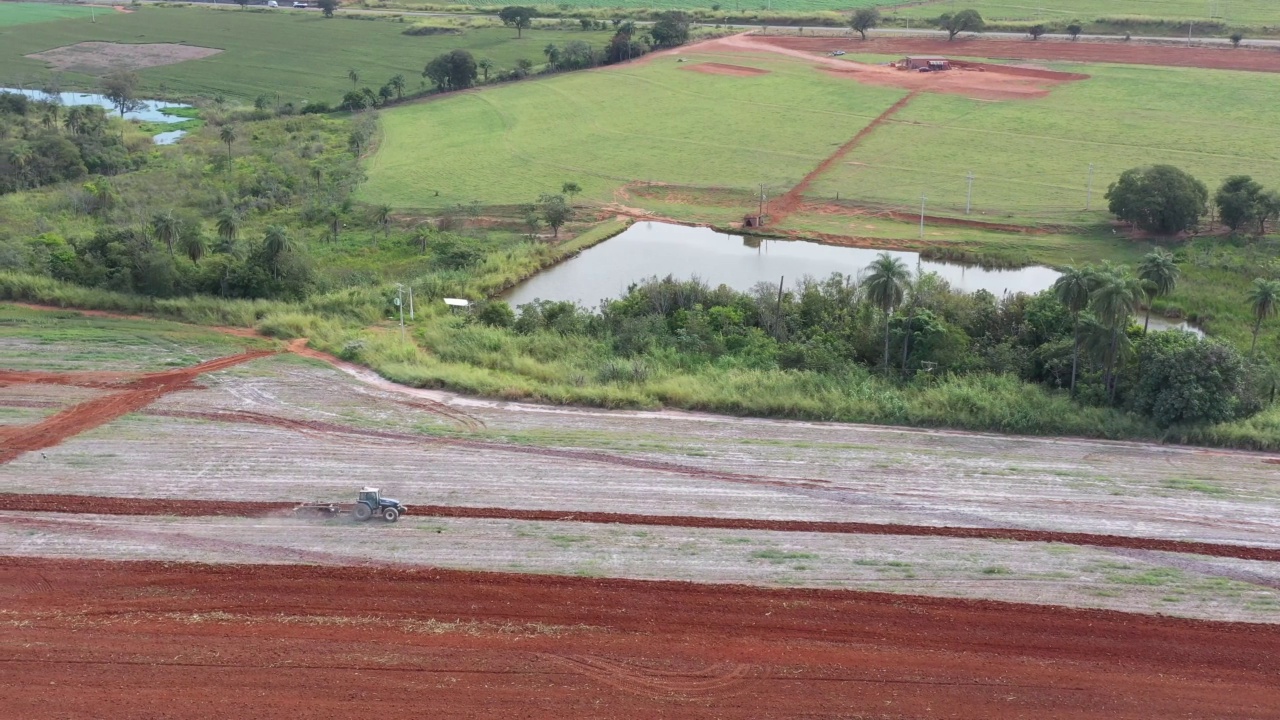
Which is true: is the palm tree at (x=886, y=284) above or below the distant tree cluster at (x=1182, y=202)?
below

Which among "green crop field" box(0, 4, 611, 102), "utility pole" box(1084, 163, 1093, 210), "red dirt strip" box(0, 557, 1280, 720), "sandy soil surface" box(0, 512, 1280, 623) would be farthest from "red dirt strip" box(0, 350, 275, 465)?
"green crop field" box(0, 4, 611, 102)

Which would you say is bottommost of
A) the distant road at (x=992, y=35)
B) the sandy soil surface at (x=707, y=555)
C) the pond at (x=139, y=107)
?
the sandy soil surface at (x=707, y=555)

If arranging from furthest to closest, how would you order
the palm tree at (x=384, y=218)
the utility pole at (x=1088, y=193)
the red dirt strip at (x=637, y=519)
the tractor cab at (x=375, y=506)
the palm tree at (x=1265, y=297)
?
the palm tree at (x=384, y=218)
the utility pole at (x=1088, y=193)
the palm tree at (x=1265, y=297)
the tractor cab at (x=375, y=506)
the red dirt strip at (x=637, y=519)

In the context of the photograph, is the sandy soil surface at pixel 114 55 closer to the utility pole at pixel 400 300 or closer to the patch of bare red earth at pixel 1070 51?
the patch of bare red earth at pixel 1070 51

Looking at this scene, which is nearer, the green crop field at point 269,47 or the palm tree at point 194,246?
the palm tree at point 194,246

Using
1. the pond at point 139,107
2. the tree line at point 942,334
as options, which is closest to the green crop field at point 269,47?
the pond at point 139,107

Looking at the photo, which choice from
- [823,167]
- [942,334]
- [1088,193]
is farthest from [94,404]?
[1088,193]

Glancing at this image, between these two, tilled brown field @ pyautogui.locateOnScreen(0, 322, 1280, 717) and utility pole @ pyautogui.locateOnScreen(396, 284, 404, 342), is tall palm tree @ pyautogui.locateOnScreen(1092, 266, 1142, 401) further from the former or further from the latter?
utility pole @ pyautogui.locateOnScreen(396, 284, 404, 342)
